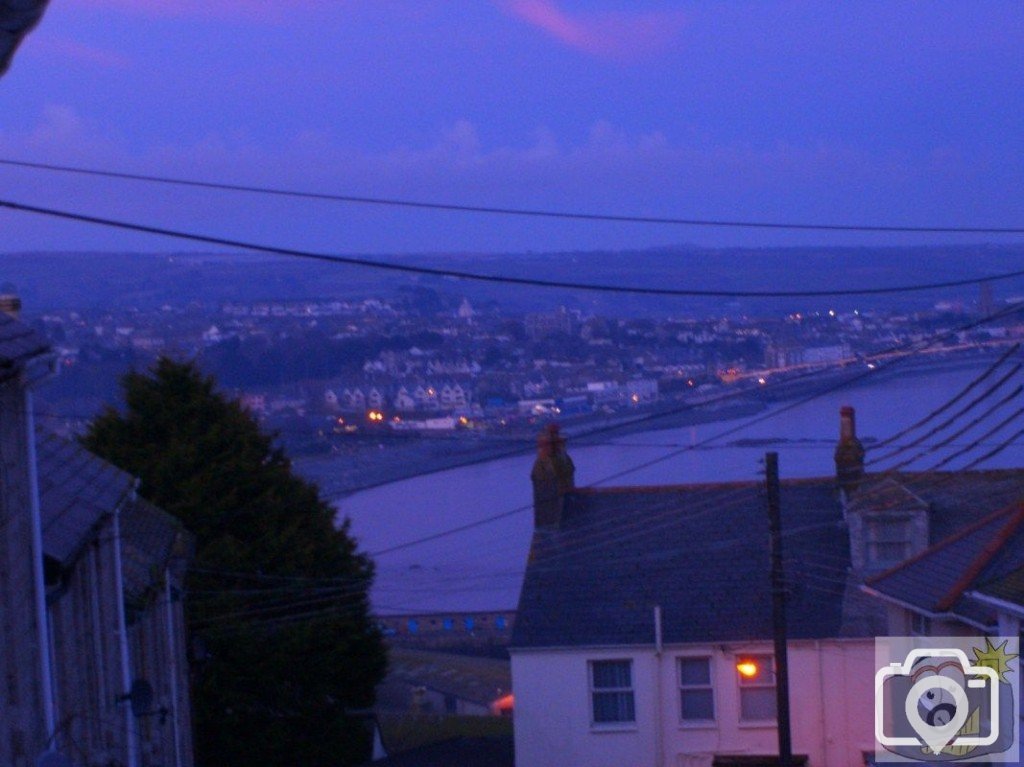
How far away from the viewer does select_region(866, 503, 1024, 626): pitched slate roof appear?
13.8m

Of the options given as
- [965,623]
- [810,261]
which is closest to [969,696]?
[965,623]

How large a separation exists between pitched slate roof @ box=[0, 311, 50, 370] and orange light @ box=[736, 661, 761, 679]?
46.4 ft

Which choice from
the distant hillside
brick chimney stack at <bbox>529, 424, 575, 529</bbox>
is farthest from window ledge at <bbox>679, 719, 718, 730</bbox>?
the distant hillside

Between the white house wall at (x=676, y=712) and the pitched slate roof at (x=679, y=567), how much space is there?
33cm

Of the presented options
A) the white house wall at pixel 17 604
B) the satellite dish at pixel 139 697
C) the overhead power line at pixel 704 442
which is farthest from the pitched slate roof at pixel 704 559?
the white house wall at pixel 17 604

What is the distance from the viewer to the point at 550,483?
867 inches

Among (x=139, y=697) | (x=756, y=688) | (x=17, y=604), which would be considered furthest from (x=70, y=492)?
(x=756, y=688)

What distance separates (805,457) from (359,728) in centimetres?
942

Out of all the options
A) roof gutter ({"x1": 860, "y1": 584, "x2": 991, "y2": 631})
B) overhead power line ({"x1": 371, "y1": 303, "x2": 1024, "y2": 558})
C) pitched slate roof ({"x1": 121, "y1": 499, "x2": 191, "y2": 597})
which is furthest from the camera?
overhead power line ({"x1": 371, "y1": 303, "x2": 1024, "y2": 558})

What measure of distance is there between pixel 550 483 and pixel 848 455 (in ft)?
16.9

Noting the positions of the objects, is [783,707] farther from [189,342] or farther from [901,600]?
[189,342]

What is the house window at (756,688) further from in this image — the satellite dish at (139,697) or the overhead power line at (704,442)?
the satellite dish at (139,697)

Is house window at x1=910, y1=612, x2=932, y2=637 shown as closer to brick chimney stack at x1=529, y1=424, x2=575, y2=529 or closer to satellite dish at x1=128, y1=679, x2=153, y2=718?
brick chimney stack at x1=529, y1=424, x2=575, y2=529

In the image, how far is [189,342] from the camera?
2108 cm
